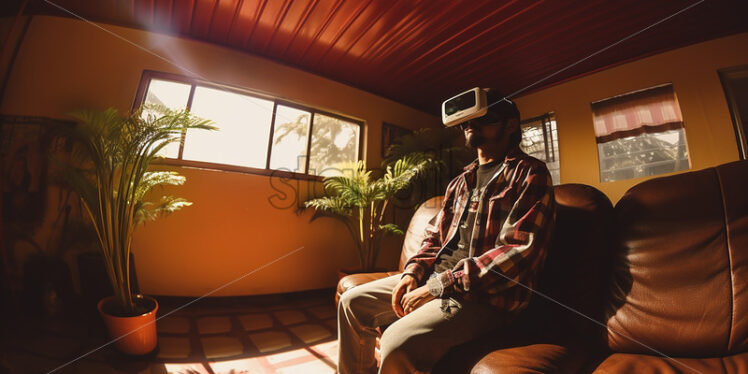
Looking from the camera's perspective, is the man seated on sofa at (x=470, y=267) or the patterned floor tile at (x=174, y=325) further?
the patterned floor tile at (x=174, y=325)

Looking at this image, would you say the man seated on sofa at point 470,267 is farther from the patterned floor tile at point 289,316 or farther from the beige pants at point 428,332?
the patterned floor tile at point 289,316

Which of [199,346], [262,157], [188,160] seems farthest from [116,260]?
[262,157]

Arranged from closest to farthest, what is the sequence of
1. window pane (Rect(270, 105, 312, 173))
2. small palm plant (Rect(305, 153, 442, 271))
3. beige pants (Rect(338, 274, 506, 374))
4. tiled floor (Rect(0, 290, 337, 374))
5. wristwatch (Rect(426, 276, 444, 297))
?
beige pants (Rect(338, 274, 506, 374))
wristwatch (Rect(426, 276, 444, 297))
tiled floor (Rect(0, 290, 337, 374))
small palm plant (Rect(305, 153, 442, 271))
window pane (Rect(270, 105, 312, 173))

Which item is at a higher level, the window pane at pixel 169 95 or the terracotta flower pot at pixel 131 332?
the window pane at pixel 169 95

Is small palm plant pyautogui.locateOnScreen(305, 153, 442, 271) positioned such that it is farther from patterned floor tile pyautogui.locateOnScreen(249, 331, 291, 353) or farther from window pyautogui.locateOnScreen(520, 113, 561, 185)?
window pyautogui.locateOnScreen(520, 113, 561, 185)

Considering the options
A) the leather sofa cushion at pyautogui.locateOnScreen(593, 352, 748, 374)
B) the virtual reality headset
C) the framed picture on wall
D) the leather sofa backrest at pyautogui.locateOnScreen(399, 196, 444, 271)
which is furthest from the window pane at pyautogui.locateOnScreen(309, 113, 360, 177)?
the leather sofa cushion at pyautogui.locateOnScreen(593, 352, 748, 374)

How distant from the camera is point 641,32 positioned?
86.2 inches

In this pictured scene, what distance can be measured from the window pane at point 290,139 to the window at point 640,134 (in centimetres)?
→ 320

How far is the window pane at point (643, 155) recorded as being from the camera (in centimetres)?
228

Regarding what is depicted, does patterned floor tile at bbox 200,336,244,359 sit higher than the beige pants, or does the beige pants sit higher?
the beige pants

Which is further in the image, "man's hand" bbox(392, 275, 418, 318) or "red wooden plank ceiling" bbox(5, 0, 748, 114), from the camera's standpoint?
"red wooden plank ceiling" bbox(5, 0, 748, 114)

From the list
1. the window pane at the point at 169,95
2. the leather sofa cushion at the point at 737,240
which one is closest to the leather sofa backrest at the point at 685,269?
the leather sofa cushion at the point at 737,240

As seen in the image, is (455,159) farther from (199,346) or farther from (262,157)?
(199,346)

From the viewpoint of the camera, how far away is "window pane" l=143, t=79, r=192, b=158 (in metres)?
2.33
